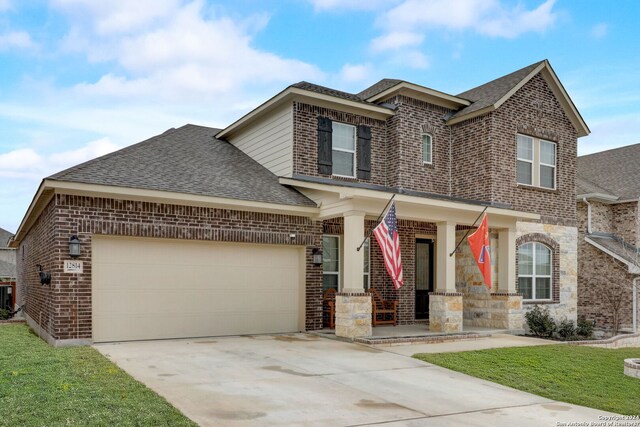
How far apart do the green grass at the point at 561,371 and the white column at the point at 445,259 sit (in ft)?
9.11

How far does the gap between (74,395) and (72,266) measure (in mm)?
5186

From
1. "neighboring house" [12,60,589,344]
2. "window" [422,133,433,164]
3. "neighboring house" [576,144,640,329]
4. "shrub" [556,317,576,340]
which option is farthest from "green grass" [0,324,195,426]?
"neighboring house" [576,144,640,329]

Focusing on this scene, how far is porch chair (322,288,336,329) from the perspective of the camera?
49.3 ft

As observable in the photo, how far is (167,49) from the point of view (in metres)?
16.5

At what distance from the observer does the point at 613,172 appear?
78.9 ft

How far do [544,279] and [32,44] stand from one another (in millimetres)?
16004

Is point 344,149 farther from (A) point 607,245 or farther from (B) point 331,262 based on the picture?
(A) point 607,245

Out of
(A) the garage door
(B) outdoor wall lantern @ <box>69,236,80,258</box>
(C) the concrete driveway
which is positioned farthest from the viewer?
(A) the garage door

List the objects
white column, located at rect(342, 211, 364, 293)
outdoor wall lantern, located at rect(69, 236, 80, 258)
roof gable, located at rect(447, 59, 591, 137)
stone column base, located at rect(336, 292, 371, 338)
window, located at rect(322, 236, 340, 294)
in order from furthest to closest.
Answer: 1. roof gable, located at rect(447, 59, 591, 137)
2. window, located at rect(322, 236, 340, 294)
3. white column, located at rect(342, 211, 364, 293)
4. stone column base, located at rect(336, 292, 371, 338)
5. outdoor wall lantern, located at rect(69, 236, 80, 258)

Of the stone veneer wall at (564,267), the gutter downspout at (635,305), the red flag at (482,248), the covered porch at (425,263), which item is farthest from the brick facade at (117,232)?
the gutter downspout at (635,305)

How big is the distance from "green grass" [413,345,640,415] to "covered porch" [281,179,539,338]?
8.46ft

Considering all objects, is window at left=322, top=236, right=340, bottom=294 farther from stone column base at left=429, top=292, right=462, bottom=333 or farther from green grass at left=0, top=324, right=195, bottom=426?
green grass at left=0, top=324, right=195, bottom=426

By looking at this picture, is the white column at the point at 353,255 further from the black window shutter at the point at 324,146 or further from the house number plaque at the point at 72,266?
the house number plaque at the point at 72,266

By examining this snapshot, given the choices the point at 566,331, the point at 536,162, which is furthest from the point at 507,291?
the point at 536,162
